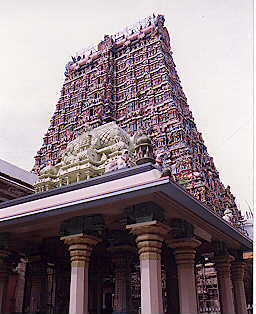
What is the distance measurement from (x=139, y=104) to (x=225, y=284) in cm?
2977

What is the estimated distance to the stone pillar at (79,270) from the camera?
8602 mm

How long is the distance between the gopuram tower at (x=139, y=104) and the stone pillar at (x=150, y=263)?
2051 centimetres

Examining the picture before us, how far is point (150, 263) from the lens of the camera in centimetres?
795

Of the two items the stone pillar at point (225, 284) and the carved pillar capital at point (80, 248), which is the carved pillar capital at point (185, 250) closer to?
the carved pillar capital at point (80, 248)

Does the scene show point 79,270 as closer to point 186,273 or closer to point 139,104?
point 186,273

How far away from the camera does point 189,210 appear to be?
9070mm

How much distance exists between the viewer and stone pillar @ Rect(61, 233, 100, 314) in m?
8.60

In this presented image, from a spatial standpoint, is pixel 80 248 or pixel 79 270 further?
pixel 80 248

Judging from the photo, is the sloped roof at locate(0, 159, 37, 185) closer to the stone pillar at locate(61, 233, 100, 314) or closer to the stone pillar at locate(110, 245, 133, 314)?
the stone pillar at locate(110, 245, 133, 314)

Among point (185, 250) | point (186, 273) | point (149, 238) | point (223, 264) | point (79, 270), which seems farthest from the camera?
point (223, 264)

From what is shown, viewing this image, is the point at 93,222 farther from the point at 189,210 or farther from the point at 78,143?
the point at 78,143

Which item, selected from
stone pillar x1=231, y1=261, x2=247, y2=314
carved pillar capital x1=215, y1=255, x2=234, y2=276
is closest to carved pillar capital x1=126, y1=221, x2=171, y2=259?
carved pillar capital x1=215, y1=255, x2=234, y2=276

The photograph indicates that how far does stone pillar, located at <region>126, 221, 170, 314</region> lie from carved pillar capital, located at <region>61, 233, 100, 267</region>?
1.46 meters

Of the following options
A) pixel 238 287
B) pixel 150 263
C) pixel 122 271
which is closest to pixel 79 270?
pixel 150 263
